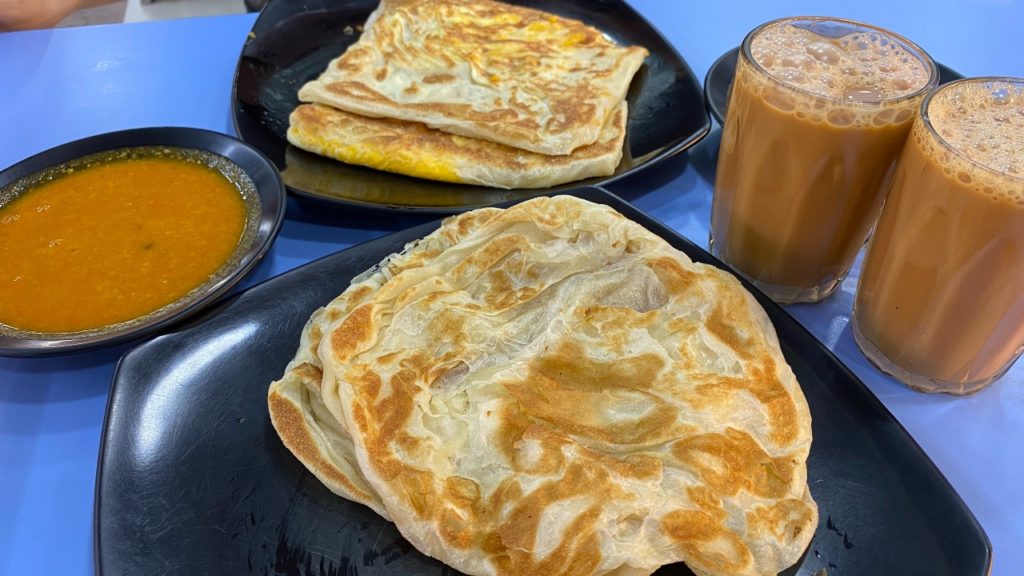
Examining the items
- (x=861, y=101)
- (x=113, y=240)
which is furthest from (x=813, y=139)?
(x=113, y=240)

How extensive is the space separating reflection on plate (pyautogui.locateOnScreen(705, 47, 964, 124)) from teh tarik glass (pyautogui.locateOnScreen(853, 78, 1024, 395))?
954 millimetres

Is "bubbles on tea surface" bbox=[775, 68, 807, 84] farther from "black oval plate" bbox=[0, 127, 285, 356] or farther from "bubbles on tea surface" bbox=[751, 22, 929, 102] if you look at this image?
"black oval plate" bbox=[0, 127, 285, 356]

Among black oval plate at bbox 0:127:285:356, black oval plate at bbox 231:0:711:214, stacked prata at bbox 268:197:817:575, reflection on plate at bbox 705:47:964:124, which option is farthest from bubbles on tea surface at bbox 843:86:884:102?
black oval plate at bbox 0:127:285:356

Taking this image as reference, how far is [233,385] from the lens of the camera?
1607mm

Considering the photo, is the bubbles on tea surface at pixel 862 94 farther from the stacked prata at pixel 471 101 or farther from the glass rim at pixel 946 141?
the stacked prata at pixel 471 101

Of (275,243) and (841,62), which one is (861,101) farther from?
(275,243)

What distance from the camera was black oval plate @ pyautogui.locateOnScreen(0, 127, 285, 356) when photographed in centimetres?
165

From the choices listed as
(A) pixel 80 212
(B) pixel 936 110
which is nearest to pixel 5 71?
(A) pixel 80 212

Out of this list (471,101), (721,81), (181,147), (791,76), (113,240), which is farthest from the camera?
(721,81)

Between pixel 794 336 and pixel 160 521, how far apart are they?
1.41 meters

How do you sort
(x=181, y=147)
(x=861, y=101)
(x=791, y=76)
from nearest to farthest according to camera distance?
1. (x=861, y=101)
2. (x=791, y=76)
3. (x=181, y=147)

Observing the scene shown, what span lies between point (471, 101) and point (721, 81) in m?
0.95

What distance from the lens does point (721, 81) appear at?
8.67 feet

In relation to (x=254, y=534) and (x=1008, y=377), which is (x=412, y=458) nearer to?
(x=254, y=534)
